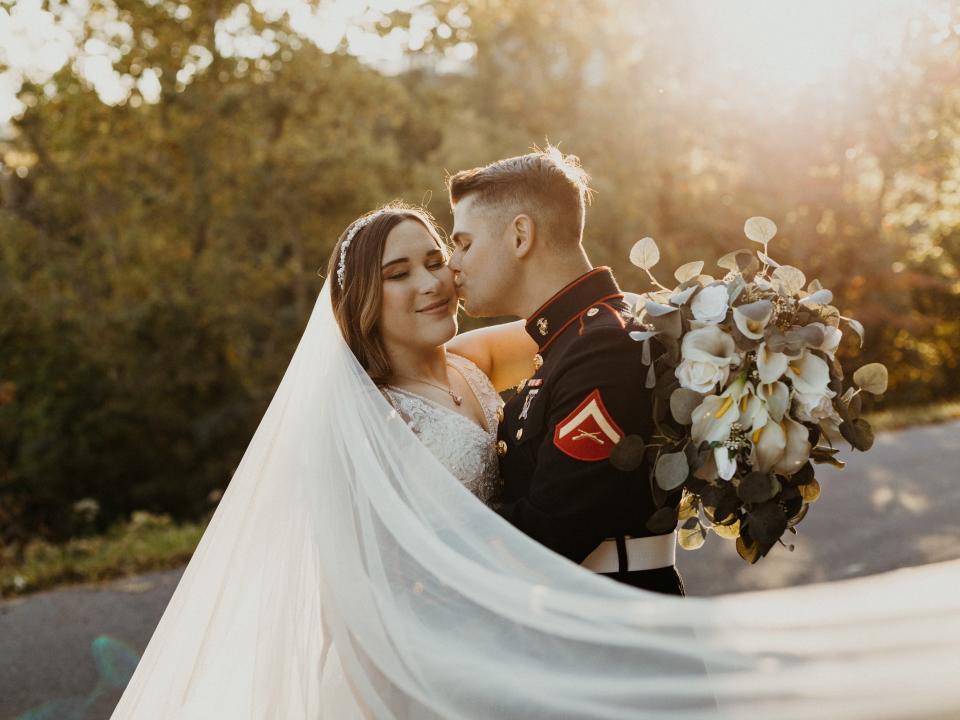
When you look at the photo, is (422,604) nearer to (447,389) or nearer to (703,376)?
(703,376)

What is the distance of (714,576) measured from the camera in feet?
24.5

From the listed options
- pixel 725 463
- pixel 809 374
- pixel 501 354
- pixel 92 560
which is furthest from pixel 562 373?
pixel 92 560

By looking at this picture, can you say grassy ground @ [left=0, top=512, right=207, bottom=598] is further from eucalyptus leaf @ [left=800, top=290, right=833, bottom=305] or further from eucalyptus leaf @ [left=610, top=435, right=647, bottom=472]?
eucalyptus leaf @ [left=800, top=290, right=833, bottom=305]

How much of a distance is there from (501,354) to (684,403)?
166 cm

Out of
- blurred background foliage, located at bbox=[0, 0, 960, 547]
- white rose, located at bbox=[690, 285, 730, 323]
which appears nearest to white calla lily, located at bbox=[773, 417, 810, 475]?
white rose, located at bbox=[690, 285, 730, 323]

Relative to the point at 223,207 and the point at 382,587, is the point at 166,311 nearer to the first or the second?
the point at 223,207

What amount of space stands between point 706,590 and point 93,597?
4103mm

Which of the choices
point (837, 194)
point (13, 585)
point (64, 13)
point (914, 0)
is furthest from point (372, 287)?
point (837, 194)

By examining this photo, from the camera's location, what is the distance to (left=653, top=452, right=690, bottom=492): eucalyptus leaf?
8.75ft

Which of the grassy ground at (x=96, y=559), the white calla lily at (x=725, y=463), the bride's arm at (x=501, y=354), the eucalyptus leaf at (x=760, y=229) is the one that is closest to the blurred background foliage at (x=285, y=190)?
the grassy ground at (x=96, y=559)

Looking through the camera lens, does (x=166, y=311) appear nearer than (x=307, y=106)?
Yes

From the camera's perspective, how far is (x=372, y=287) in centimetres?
345

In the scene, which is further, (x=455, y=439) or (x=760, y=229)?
(x=455, y=439)

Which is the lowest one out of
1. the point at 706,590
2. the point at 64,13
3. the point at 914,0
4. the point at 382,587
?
the point at 706,590
